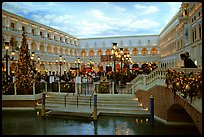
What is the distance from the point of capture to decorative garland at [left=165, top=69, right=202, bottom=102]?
659cm

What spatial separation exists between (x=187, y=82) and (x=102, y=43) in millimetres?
59664

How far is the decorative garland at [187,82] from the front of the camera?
21.6 feet

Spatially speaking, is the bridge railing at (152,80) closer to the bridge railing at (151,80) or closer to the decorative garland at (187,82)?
the bridge railing at (151,80)

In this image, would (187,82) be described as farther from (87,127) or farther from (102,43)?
(102,43)

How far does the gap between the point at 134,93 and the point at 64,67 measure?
138 ft

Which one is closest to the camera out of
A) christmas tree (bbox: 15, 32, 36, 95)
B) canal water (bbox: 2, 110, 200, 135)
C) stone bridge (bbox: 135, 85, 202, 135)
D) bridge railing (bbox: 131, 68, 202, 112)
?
canal water (bbox: 2, 110, 200, 135)

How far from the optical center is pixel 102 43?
6625cm

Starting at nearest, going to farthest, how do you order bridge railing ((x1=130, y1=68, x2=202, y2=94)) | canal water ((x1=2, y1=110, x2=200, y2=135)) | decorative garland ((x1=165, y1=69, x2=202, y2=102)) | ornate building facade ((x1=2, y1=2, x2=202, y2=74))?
decorative garland ((x1=165, y1=69, x2=202, y2=102)) → canal water ((x1=2, y1=110, x2=200, y2=135)) → bridge railing ((x1=130, y1=68, x2=202, y2=94)) → ornate building facade ((x1=2, y1=2, x2=202, y2=74))

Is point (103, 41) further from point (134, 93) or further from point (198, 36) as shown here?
point (134, 93)

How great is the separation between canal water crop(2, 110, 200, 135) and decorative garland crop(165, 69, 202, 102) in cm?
210

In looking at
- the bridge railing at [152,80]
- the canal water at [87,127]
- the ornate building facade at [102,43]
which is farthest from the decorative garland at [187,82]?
the ornate building facade at [102,43]

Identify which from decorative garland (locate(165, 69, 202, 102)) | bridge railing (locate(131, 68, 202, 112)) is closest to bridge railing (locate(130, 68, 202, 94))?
bridge railing (locate(131, 68, 202, 112))

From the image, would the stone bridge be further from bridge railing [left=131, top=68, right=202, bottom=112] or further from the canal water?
the canal water

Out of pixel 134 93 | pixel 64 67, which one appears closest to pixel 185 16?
pixel 134 93
